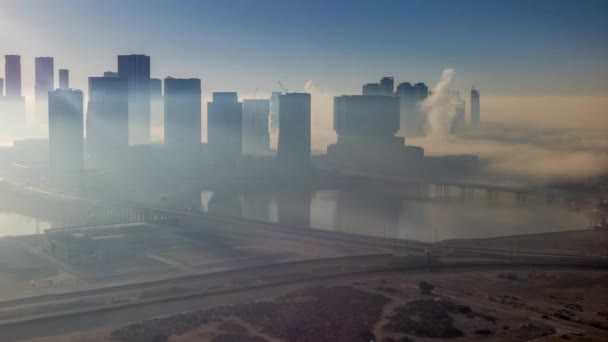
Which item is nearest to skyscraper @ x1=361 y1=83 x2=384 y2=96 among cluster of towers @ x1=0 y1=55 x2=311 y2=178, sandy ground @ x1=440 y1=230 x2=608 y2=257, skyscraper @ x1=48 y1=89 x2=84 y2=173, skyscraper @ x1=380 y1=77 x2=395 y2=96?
skyscraper @ x1=380 y1=77 x2=395 y2=96

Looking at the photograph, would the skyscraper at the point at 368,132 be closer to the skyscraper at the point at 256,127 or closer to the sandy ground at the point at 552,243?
the skyscraper at the point at 256,127

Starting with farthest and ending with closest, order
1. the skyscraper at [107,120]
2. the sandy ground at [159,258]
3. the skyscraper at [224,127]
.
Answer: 1. the skyscraper at [224,127]
2. the skyscraper at [107,120]
3. the sandy ground at [159,258]

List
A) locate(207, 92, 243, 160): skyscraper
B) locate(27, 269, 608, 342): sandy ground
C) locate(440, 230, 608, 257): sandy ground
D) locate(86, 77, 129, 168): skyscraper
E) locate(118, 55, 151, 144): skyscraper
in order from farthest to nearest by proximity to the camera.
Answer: locate(118, 55, 151, 144): skyscraper, locate(207, 92, 243, 160): skyscraper, locate(86, 77, 129, 168): skyscraper, locate(440, 230, 608, 257): sandy ground, locate(27, 269, 608, 342): sandy ground

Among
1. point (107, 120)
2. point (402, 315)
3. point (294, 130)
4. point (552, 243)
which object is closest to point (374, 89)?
point (294, 130)

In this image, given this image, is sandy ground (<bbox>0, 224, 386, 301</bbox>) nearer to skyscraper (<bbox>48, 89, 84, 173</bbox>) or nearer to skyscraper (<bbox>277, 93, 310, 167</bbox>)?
skyscraper (<bbox>48, 89, 84, 173</bbox>)

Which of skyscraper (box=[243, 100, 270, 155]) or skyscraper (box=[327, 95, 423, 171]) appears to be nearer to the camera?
skyscraper (box=[327, 95, 423, 171])

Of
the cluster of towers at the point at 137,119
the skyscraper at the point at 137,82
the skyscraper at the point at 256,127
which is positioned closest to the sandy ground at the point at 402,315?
the cluster of towers at the point at 137,119
